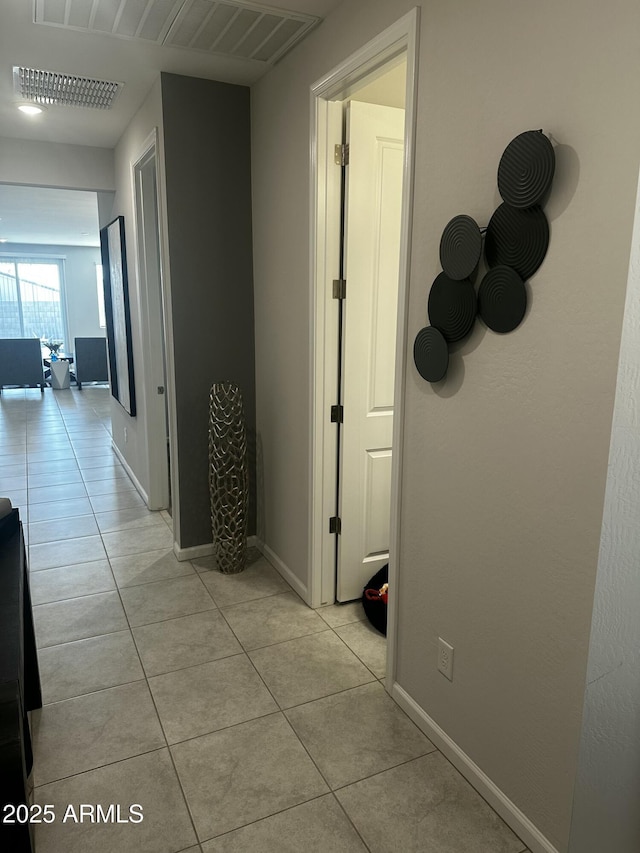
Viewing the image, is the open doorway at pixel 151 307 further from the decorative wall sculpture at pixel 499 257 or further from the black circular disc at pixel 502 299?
the black circular disc at pixel 502 299

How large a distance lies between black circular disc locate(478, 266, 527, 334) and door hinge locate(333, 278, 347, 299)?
1.12 meters

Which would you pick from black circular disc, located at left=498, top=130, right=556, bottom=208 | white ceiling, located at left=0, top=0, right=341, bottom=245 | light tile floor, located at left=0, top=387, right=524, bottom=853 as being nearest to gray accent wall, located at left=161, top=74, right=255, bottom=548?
white ceiling, located at left=0, top=0, right=341, bottom=245

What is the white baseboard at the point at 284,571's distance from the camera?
121 inches

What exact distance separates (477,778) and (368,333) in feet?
5.91

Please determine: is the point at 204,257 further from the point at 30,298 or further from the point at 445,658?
the point at 30,298

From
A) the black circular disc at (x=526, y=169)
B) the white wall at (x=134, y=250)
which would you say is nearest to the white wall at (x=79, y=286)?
the white wall at (x=134, y=250)

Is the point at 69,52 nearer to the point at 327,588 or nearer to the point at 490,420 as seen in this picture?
the point at 490,420

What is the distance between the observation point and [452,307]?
178 cm

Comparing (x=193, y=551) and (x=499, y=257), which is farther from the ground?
(x=499, y=257)

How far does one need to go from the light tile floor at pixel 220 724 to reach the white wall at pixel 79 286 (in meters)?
9.88

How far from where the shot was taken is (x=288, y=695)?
92.0 inches

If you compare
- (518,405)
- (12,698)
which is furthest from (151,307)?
(12,698)

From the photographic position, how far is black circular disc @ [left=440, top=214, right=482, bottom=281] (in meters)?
1.65

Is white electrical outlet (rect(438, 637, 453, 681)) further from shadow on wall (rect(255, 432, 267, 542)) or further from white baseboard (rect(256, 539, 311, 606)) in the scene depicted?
shadow on wall (rect(255, 432, 267, 542))
